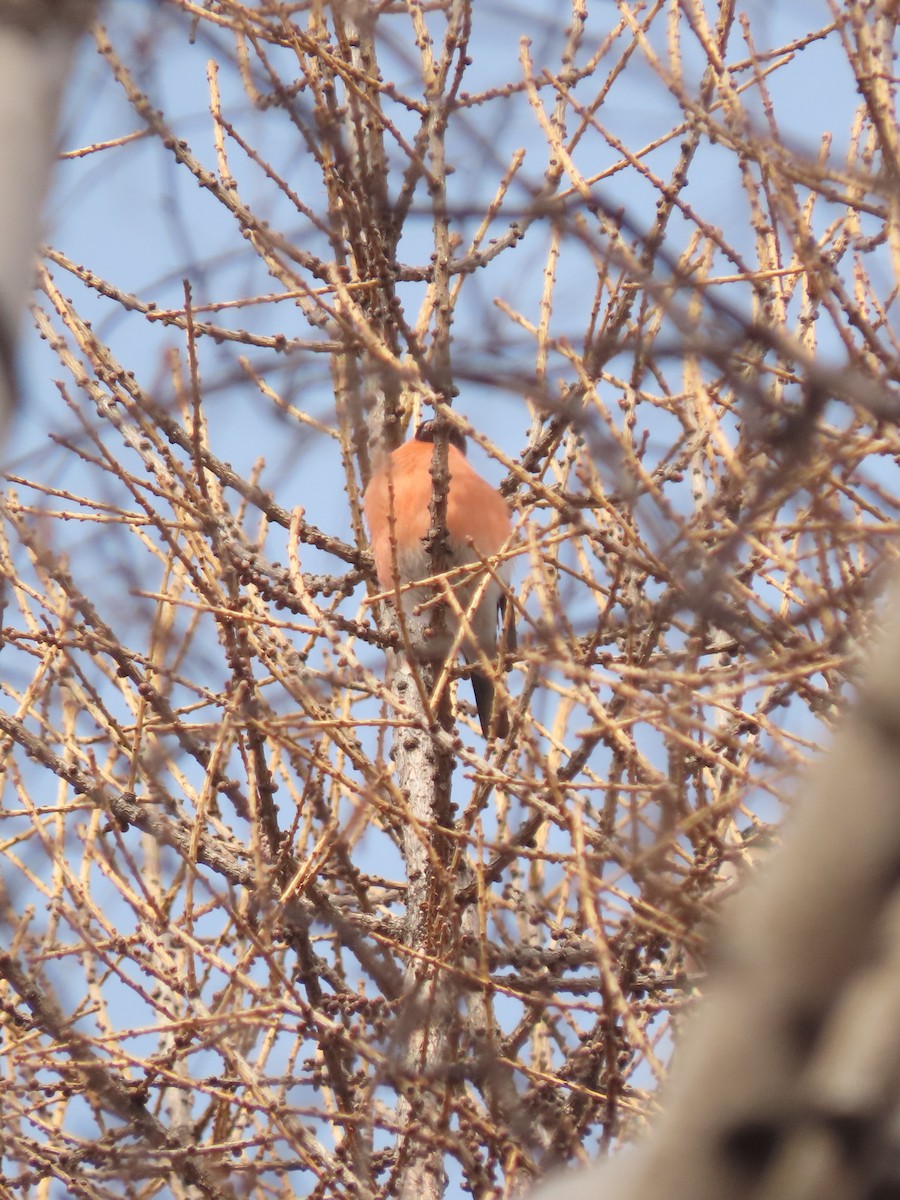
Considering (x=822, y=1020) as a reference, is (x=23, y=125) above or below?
above

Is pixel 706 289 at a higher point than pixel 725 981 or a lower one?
higher

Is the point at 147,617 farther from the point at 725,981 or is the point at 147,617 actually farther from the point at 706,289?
the point at 725,981

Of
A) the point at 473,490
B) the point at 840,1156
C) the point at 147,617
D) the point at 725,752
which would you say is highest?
the point at 473,490

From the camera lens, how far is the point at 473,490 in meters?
5.17

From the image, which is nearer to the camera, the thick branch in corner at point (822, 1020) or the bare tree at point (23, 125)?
the thick branch in corner at point (822, 1020)

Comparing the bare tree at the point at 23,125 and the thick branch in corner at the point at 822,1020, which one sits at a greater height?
the bare tree at the point at 23,125

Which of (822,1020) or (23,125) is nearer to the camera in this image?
(822,1020)

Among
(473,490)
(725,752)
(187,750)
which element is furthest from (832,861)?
(473,490)

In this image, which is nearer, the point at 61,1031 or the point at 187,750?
the point at 61,1031

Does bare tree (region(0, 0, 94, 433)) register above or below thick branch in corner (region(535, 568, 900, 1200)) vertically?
above

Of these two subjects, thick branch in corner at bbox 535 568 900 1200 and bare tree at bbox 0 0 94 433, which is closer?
thick branch in corner at bbox 535 568 900 1200

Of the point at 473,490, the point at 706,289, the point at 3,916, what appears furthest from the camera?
the point at 473,490

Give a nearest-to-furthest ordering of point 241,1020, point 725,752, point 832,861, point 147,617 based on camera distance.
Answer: point 832,861 < point 241,1020 < point 147,617 < point 725,752

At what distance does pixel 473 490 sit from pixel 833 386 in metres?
4.13
